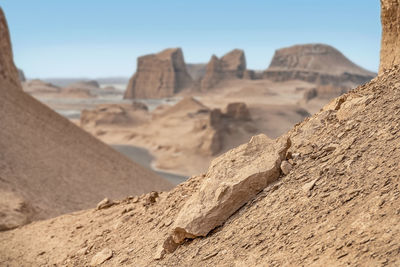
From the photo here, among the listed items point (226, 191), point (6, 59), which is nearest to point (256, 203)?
point (226, 191)

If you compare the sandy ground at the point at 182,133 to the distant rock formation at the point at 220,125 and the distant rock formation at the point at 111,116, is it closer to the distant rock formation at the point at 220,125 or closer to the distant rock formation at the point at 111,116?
the distant rock formation at the point at 220,125

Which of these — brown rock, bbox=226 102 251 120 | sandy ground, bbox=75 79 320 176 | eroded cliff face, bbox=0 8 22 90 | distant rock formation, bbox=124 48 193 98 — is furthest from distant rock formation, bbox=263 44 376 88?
eroded cliff face, bbox=0 8 22 90

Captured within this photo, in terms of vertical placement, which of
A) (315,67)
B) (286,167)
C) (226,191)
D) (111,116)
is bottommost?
(111,116)

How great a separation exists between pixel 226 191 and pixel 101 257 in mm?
1795

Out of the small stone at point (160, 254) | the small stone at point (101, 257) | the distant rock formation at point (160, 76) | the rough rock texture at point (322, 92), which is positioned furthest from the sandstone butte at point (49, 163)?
the distant rock formation at point (160, 76)

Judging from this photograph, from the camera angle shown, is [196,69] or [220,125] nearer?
[220,125]

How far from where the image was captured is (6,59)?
17.7 meters

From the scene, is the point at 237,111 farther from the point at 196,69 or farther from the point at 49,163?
the point at 196,69

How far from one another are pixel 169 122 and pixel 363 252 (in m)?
41.8

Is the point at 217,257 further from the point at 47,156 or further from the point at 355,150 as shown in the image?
the point at 47,156

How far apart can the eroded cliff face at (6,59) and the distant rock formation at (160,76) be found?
54.9m

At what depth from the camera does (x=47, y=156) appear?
1430cm

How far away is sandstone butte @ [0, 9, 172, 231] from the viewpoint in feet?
38.3

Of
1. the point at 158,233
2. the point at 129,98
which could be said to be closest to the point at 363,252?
the point at 158,233
